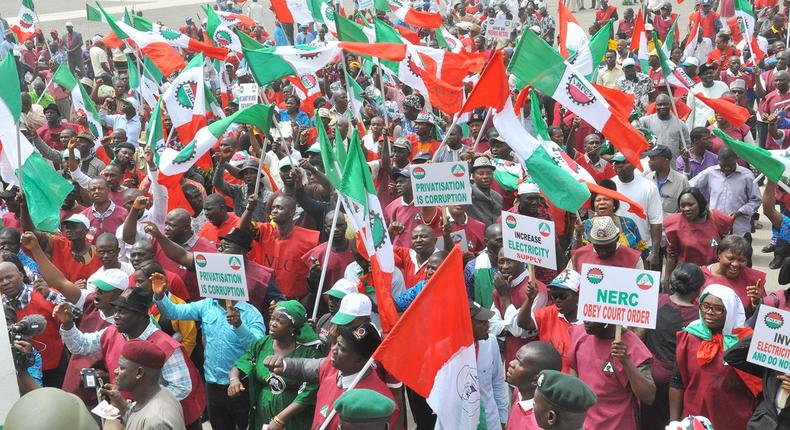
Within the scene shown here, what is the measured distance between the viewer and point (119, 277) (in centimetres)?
631

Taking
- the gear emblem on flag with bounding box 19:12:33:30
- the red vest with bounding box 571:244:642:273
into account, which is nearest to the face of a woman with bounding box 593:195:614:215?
the red vest with bounding box 571:244:642:273

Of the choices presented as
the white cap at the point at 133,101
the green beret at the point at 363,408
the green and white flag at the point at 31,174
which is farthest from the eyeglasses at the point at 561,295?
the white cap at the point at 133,101

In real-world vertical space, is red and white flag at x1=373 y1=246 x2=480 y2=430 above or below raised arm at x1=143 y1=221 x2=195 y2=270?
above

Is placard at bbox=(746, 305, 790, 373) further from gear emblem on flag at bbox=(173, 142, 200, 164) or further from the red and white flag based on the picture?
gear emblem on flag at bbox=(173, 142, 200, 164)

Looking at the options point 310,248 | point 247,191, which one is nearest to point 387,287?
point 310,248

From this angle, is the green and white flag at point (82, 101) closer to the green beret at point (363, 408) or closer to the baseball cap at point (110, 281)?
the baseball cap at point (110, 281)

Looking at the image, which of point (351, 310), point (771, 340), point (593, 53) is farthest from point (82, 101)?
point (771, 340)

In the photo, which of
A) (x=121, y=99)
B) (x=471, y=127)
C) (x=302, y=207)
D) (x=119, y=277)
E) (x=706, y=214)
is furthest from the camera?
(x=121, y=99)

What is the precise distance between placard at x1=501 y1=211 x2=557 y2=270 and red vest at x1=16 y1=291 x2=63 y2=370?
2797mm

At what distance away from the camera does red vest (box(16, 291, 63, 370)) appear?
6.48 meters

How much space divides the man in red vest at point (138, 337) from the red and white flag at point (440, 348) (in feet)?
4.32

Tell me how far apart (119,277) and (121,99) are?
29.8ft

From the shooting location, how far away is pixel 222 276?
6.63 m

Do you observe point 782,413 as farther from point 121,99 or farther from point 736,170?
point 121,99
